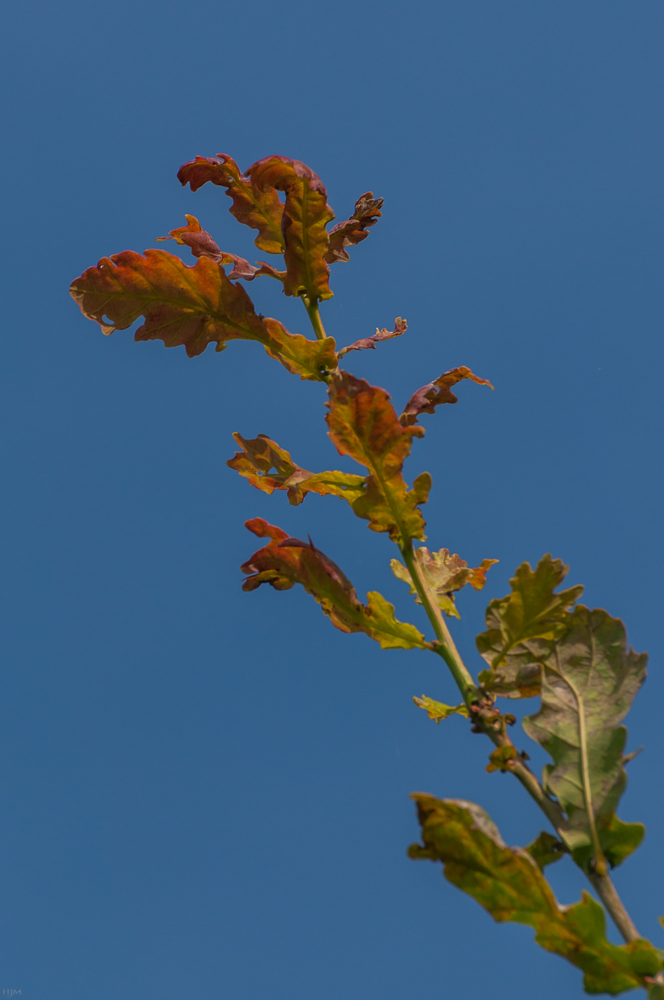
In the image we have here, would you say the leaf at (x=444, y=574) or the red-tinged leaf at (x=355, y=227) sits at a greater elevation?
the red-tinged leaf at (x=355, y=227)

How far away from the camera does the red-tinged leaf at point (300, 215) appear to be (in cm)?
244

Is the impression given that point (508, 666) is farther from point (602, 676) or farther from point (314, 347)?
point (314, 347)

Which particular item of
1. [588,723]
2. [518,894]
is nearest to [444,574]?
[588,723]

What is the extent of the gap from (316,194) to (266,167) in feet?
0.61

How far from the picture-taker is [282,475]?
2.51m

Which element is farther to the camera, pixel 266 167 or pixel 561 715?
pixel 266 167

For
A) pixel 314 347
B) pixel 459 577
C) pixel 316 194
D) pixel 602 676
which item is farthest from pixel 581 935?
pixel 316 194

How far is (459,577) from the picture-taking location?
230 cm

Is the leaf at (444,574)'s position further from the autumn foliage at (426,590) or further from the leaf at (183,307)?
the leaf at (183,307)

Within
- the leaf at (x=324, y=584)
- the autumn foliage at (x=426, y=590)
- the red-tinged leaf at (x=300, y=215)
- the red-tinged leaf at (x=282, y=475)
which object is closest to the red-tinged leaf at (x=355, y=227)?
the autumn foliage at (x=426, y=590)

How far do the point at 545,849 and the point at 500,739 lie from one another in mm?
272

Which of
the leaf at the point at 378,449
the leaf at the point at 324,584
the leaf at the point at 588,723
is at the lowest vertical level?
the leaf at the point at 588,723

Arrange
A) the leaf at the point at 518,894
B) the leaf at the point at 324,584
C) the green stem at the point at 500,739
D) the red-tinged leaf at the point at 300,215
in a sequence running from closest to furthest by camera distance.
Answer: the leaf at the point at 518,894 → the green stem at the point at 500,739 → the leaf at the point at 324,584 → the red-tinged leaf at the point at 300,215

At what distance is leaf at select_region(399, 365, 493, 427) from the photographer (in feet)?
7.52
